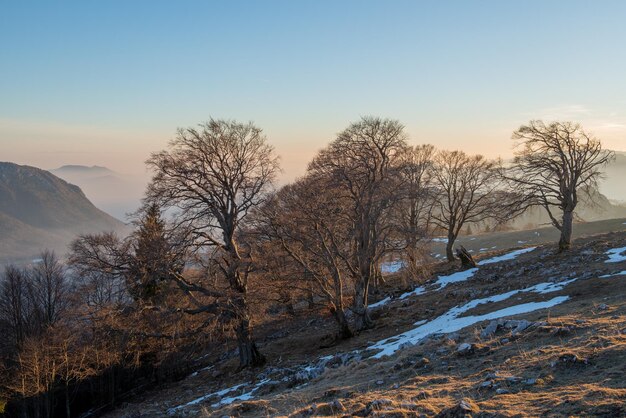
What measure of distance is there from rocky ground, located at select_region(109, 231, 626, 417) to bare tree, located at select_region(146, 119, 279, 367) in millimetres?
3917

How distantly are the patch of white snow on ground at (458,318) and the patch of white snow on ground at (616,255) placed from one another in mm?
4516

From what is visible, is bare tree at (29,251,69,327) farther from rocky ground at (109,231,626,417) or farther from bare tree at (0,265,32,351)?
rocky ground at (109,231,626,417)

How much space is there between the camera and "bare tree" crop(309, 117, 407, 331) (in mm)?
23141

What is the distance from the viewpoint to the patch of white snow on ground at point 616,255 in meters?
23.7

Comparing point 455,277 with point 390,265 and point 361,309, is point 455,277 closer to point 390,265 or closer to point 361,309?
point 390,265

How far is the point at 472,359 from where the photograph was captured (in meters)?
11.1

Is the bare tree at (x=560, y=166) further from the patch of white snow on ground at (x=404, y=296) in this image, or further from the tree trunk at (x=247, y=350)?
the tree trunk at (x=247, y=350)

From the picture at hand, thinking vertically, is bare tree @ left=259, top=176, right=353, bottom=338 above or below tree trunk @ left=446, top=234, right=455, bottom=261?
above

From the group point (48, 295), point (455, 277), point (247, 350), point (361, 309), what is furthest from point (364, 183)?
point (48, 295)

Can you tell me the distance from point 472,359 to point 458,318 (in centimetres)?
933

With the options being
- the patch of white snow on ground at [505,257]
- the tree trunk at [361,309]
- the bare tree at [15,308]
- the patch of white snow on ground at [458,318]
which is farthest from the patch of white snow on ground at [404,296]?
the bare tree at [15,308]

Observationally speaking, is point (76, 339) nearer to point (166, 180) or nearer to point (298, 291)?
point (166, 180)

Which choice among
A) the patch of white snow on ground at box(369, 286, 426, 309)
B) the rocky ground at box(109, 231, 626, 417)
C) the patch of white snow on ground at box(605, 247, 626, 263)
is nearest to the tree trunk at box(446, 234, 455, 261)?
the patch of white snow on ground at box(369, 286, 426, 309)

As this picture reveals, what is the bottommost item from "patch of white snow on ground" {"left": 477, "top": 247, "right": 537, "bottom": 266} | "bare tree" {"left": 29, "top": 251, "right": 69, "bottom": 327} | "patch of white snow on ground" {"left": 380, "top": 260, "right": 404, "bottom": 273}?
"patch of white snow on ground" {"left": 477, "top": 247, "right": 537, "bottom": 266}
